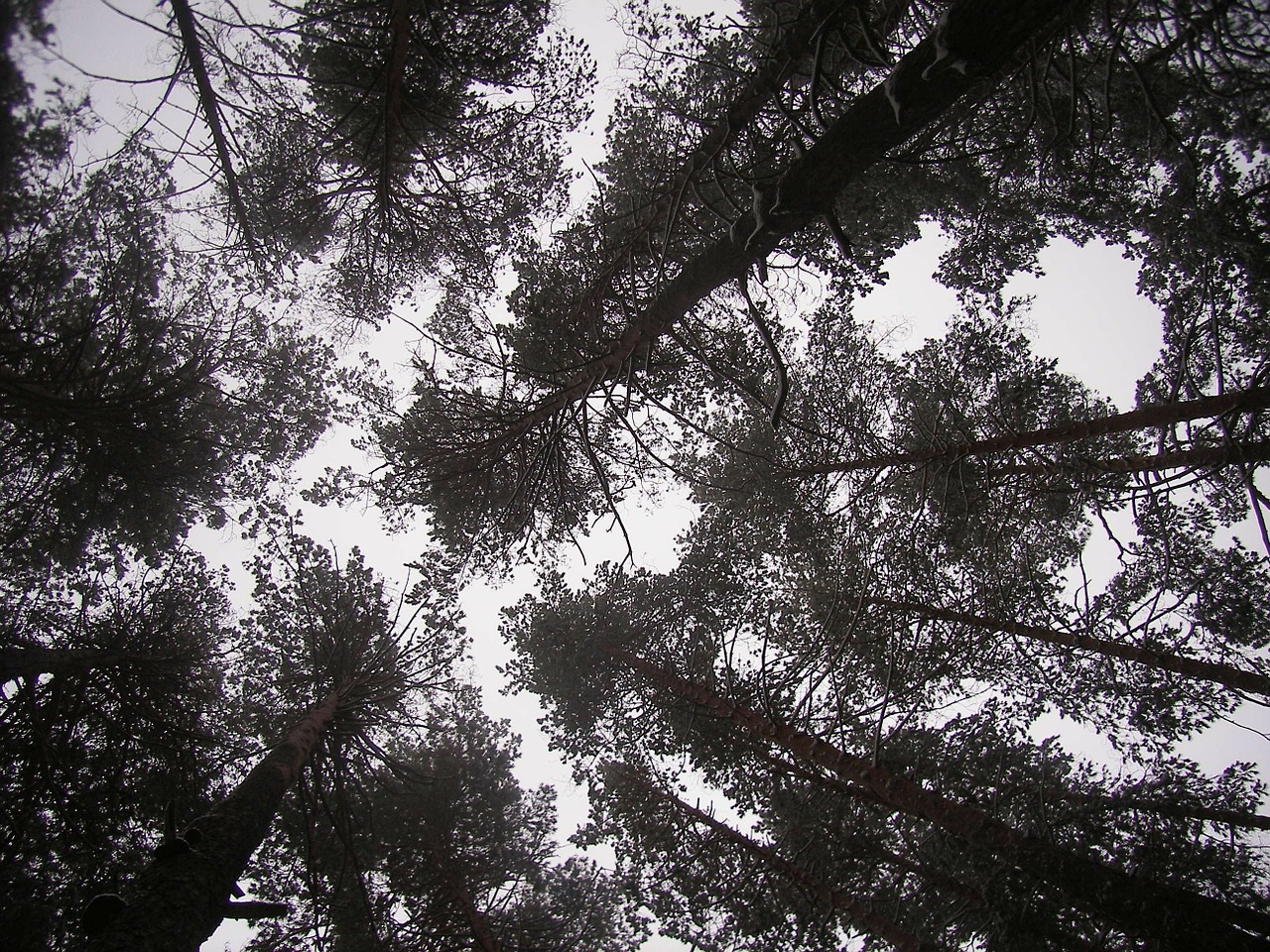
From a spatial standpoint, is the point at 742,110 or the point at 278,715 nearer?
the point at 742,110

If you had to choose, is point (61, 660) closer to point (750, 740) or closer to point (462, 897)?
point (462, 897)

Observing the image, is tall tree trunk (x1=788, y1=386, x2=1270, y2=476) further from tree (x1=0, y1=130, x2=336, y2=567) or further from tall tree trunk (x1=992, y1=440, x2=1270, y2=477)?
tree (x1=0, y1=130, x2=336, y2=567)

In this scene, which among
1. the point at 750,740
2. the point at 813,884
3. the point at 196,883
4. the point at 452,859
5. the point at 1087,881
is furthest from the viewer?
the point at 452,859

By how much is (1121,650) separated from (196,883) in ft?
26.1

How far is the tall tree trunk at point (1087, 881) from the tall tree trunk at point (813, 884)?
3.35 ft

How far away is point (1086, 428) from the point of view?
4.86m

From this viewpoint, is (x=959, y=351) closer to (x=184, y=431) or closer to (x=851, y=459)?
(x=851, y=459)

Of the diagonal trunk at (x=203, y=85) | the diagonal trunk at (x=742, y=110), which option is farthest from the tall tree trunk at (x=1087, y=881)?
the diagonal trunk at (x=203, y=85)

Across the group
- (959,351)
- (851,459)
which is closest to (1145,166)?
(959,351)

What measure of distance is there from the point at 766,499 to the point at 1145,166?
5.26 m

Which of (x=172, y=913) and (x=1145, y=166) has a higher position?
(x=1145, y=166)

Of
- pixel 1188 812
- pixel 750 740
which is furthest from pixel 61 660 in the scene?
pixel 1188 812

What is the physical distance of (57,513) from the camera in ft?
18.7

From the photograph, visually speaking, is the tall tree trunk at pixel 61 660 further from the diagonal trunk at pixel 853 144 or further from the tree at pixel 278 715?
the diagonal trunk at pixel 853 144
